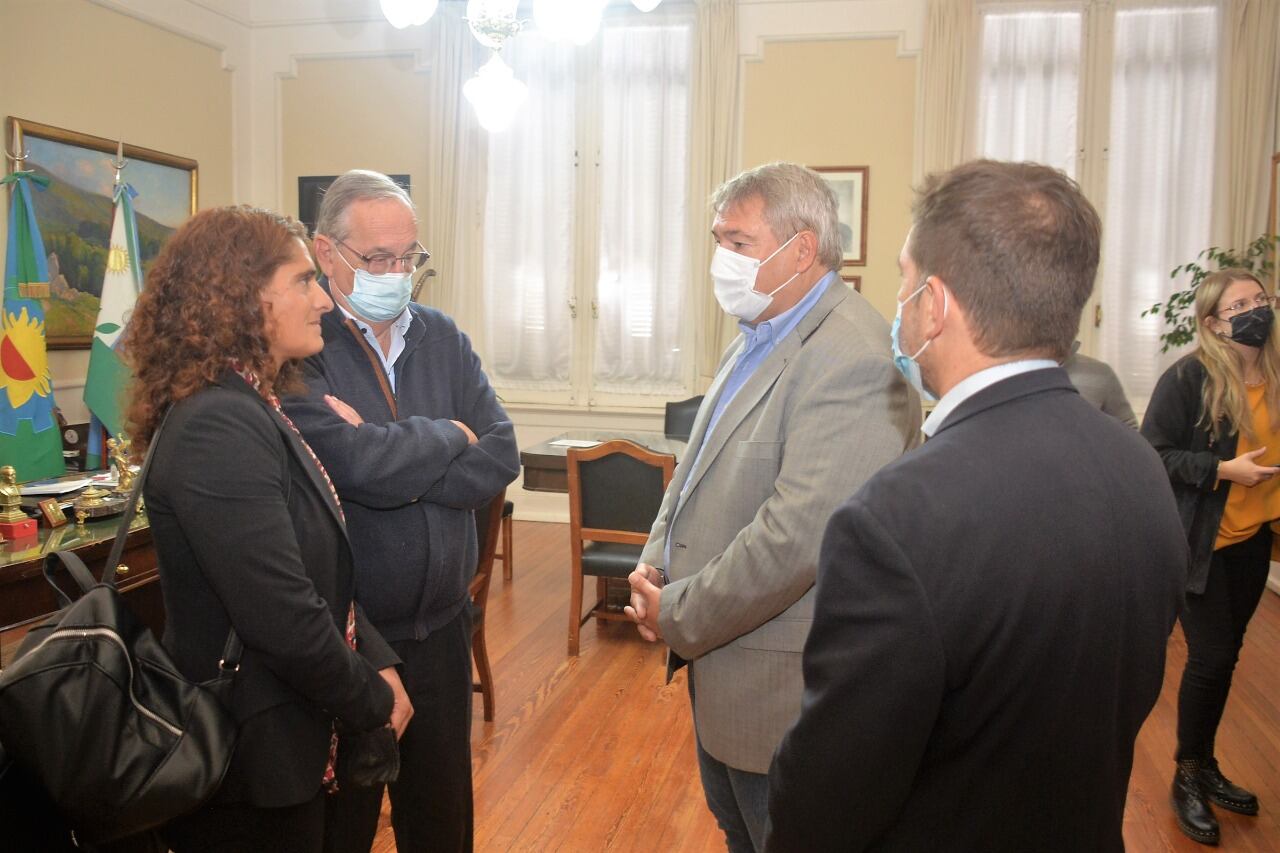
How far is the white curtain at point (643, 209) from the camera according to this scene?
6645mm

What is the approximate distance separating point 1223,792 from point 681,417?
3.46 m

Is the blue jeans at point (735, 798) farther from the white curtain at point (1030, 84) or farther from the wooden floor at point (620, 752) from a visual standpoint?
the white curtain at point (1030, 84)

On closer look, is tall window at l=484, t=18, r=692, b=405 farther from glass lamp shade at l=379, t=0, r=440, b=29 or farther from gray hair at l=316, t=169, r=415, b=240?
gray hair at l=316, t=169, r=415, b=240

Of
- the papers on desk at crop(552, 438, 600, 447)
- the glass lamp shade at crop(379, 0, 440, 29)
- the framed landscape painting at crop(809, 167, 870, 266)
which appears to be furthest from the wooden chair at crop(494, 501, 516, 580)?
the framed landscape painting at crop(809, 167, 870, 266)

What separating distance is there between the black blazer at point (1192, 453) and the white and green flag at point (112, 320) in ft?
14.0

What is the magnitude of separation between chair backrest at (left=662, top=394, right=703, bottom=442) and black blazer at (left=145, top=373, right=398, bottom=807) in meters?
4.28

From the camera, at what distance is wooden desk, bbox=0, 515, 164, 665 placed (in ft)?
7.60

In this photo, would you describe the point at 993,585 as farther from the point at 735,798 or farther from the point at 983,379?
the point at 735,798

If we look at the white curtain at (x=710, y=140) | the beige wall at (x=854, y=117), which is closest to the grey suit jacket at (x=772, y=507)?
the white curtain at (x=710, y=140)

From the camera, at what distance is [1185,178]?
6.04m

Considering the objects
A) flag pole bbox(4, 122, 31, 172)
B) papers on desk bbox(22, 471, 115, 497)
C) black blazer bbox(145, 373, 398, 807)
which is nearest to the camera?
black blazer bbox(145, 373, 398, 807)

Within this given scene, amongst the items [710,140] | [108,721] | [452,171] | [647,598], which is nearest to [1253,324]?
[647,598]

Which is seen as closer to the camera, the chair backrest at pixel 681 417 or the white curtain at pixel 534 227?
the chair backrest at pixel 681 417

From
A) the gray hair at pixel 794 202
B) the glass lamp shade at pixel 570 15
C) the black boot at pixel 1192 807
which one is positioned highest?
the glass lamp shade at pixel 570 15
